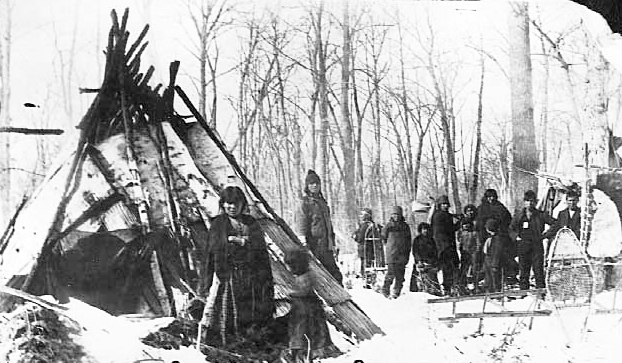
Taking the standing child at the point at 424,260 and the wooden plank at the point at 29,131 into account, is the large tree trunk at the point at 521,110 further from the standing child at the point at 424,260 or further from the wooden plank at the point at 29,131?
the wooden plank at the point at 29,131

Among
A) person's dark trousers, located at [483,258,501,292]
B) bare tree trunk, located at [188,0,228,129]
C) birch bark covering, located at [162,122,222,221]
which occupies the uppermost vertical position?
bare tree trunk, located at [188,0,228,129]

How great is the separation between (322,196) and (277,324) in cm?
85

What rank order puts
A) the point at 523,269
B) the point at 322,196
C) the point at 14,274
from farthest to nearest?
the point at 523,269 → the point at 322,196 → the point at 14,274

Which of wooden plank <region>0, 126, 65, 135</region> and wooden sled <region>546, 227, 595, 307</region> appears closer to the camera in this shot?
wooden plank <region>0, 126, 65, 135</region>

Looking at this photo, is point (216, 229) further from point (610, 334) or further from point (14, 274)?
point (610, 334)

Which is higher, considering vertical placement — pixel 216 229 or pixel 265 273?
pixel 216 229

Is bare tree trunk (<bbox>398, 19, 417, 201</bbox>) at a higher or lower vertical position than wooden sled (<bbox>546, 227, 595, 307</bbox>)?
higher

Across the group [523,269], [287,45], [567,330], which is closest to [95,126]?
[287,45]

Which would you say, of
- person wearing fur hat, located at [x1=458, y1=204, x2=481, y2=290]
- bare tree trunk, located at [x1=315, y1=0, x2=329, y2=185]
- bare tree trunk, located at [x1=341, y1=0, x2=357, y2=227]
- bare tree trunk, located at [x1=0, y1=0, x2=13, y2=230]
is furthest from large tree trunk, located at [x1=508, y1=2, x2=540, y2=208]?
bare tree trunk, located at [x1=0, y1=0, x2=13, y2=230]

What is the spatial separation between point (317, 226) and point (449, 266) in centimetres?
94

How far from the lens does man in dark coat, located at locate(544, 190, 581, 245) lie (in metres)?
4.71

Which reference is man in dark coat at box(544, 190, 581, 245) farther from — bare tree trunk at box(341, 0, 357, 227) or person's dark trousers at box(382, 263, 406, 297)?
bare tree trunk at box(341, 0, 357, 227)

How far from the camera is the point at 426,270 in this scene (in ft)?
14.6

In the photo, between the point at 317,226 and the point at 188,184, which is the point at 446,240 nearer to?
the point at 317,226
